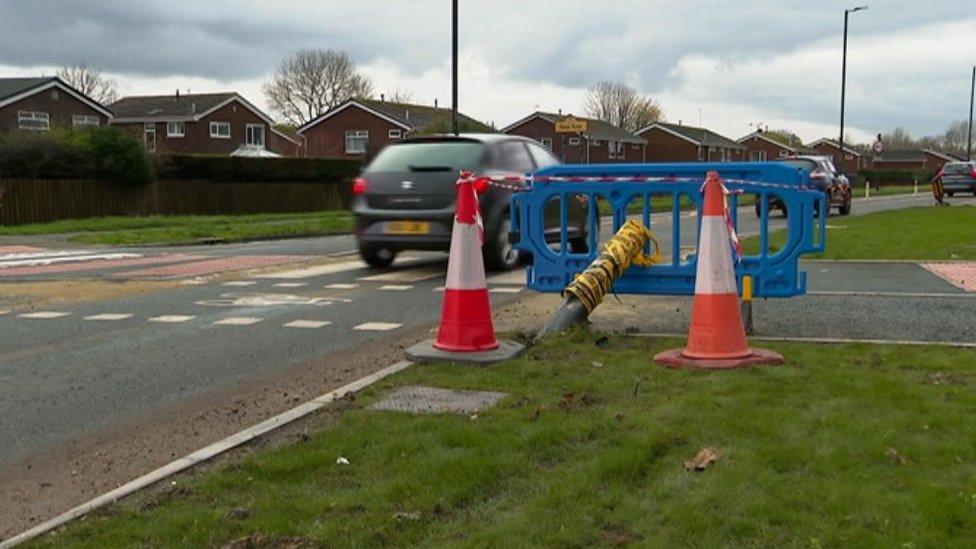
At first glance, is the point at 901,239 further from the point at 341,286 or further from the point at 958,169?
the point at 958,169

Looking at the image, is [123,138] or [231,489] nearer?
[231,489]

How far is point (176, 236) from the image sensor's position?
2098cm

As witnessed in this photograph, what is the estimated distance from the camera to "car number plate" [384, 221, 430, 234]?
1188cm

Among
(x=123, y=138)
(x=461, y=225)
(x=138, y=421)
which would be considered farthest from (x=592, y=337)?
(x=123, y=138)

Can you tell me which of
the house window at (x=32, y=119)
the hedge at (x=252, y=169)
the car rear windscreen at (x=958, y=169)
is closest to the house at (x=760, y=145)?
the car rear windscreen at (x=958, y=169)

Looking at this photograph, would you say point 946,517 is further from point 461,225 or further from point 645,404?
point 461,225

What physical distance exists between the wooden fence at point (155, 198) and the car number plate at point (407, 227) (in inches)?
756

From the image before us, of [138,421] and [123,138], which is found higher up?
[123,138]

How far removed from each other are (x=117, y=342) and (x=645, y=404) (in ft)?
15.0

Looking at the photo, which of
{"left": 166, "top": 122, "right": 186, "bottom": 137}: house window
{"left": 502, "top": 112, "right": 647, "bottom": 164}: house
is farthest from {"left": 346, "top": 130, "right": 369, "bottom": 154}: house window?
{"left": 502, "top": 112, "right": 647, "bottom": 164}: house

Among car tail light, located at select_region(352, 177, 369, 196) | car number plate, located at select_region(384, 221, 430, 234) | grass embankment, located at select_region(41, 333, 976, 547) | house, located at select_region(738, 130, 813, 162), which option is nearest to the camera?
grass embankment, located at select_region(41, 333, 976, 547)

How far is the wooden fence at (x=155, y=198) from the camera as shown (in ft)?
91.8

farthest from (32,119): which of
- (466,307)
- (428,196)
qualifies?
(466,307)

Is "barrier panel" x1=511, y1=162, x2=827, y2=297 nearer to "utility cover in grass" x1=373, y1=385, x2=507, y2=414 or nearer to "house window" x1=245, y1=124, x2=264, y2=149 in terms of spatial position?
"utility cover in grass" x1=373, y1=385, x2=507, y2=414
